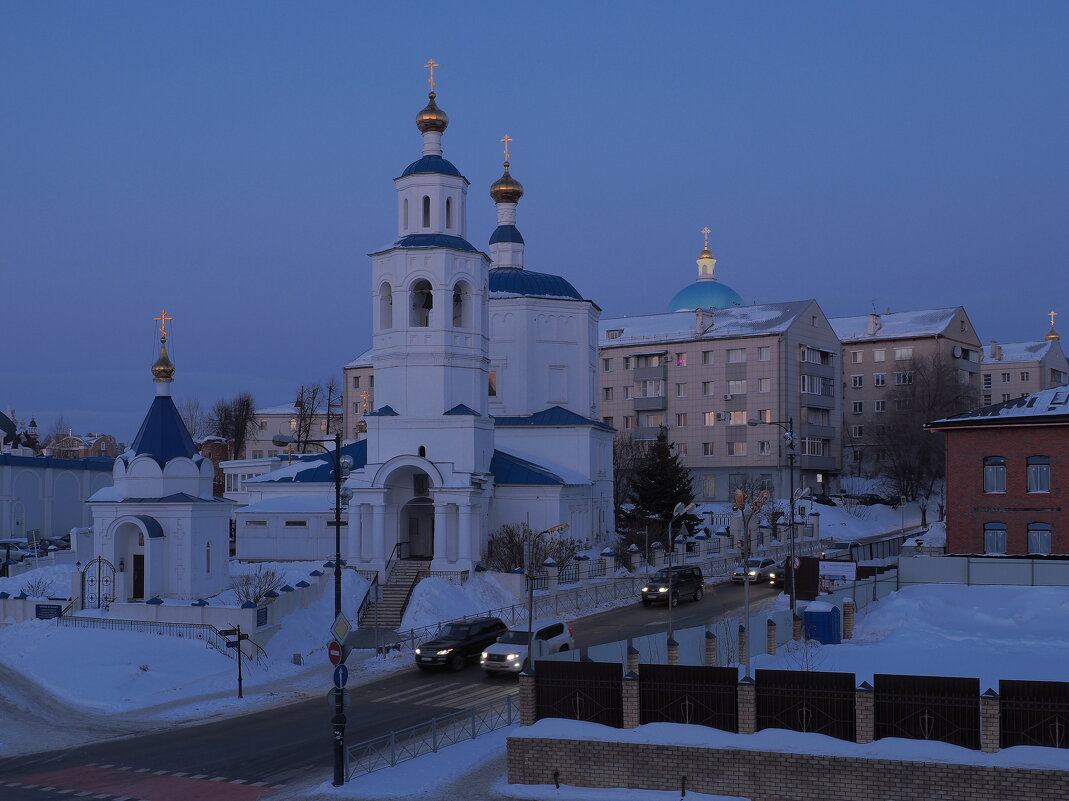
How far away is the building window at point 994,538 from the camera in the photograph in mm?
42312

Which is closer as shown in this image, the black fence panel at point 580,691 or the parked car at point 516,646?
the black fence panel at point 580,691

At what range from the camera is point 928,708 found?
18.7m

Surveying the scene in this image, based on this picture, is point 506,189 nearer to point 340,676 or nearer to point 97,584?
point 97,584

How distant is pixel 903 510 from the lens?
255 ft

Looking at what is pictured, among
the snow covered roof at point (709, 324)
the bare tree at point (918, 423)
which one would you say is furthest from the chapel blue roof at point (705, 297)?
the bare tree at point (918, 423)

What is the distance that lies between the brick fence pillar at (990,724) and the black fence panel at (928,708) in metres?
0.17

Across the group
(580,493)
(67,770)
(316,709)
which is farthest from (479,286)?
(67,770)

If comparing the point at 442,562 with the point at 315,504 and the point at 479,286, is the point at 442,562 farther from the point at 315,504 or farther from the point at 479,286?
the point at 479,286

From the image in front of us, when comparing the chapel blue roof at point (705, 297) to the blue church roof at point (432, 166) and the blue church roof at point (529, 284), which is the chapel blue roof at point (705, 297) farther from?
the blue church roof at point (432, 166)

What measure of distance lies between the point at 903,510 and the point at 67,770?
65.3 m

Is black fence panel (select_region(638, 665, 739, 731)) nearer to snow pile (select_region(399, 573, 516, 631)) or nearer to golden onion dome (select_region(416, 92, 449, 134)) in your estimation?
snow pile (select_region(399, 573, 516, 631))

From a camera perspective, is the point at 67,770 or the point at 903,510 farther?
the point at 903,510

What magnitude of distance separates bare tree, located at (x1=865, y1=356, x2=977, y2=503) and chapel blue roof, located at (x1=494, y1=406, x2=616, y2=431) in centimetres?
3119

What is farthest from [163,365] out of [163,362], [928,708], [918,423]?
[918,423]
